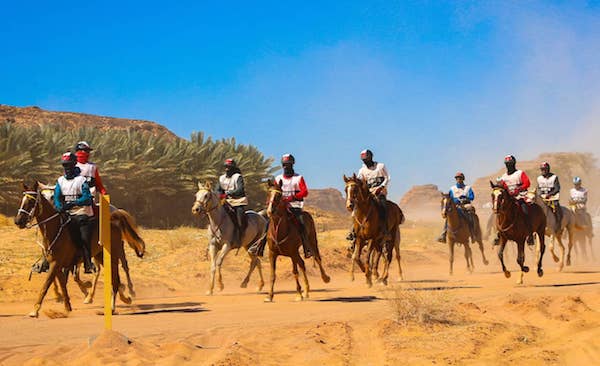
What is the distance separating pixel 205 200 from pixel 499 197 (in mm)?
6843

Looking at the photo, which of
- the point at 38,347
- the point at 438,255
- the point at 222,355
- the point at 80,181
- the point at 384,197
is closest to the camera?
the point at 222,355

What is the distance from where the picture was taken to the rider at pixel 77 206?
13.0 meters

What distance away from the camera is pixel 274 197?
1480 cm

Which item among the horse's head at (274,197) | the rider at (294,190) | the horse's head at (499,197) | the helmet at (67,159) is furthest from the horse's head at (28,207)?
the horse's head at (499,197)

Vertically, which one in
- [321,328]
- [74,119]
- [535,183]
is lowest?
[321,328]

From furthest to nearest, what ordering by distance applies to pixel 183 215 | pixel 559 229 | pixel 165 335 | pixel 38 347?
pixel 183 215 < pixel 559 229 < pixel 165 335 < pixel 38 347

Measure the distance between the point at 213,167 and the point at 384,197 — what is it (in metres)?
23.8

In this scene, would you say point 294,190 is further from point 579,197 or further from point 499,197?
point 579,197

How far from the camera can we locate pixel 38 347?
9102mm

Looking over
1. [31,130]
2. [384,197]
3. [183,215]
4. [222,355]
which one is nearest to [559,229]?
[384,197]

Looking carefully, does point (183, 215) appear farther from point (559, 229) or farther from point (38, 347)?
point (38, 347)

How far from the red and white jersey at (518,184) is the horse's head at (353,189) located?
433cm

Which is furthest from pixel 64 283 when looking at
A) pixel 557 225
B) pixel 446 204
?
pixel 557 225

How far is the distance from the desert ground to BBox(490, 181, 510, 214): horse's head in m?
1.85
